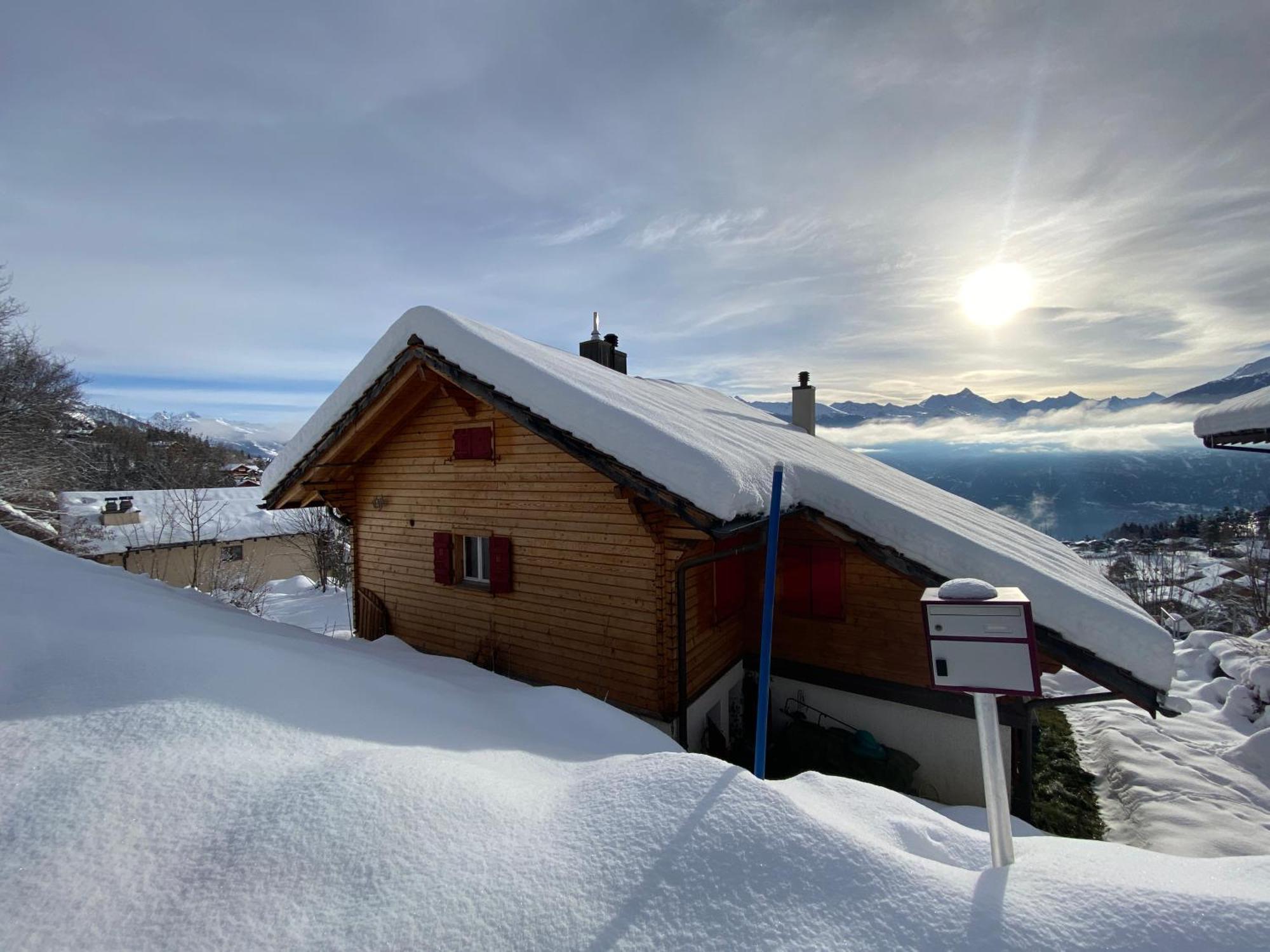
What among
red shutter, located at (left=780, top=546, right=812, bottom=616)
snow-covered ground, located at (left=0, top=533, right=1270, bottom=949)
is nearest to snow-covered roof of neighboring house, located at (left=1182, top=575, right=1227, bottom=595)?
red shutter, located at (left=780, top=546, right=812, bottom=616)

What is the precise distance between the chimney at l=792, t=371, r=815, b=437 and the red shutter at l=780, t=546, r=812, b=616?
8.14 metres

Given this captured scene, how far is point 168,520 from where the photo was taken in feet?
81.5

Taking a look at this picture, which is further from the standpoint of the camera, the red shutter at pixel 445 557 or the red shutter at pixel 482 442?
the red shutter at pixel 445 557

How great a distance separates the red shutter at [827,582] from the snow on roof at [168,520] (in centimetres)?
2416

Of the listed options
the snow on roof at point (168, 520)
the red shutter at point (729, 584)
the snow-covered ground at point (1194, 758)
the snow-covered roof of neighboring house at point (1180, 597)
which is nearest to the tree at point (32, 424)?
the snow on roof at point (168, 520)

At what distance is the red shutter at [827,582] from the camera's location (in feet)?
24.9

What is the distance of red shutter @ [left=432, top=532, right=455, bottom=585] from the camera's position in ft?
26.9

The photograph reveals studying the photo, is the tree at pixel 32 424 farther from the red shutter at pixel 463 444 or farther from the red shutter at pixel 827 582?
the red shutter at pixel 827 582

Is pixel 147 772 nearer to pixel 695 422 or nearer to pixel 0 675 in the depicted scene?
pixel 0 675

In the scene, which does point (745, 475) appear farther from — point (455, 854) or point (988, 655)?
point (455, 854)

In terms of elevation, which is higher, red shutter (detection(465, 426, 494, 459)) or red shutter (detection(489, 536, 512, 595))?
red shutter (detection(465, 426, 494, 459))

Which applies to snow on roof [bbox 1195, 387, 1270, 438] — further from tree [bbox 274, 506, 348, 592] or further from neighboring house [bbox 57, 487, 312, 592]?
neighboring house [bbox 57, 487, 312, 592]

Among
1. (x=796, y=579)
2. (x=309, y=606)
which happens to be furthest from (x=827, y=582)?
(x=309, y=606)

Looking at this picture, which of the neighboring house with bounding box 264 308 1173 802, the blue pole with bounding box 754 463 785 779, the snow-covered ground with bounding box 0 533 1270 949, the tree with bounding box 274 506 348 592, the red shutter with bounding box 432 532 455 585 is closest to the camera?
the snow-covered ground with bounding box 0 533 1270 949
